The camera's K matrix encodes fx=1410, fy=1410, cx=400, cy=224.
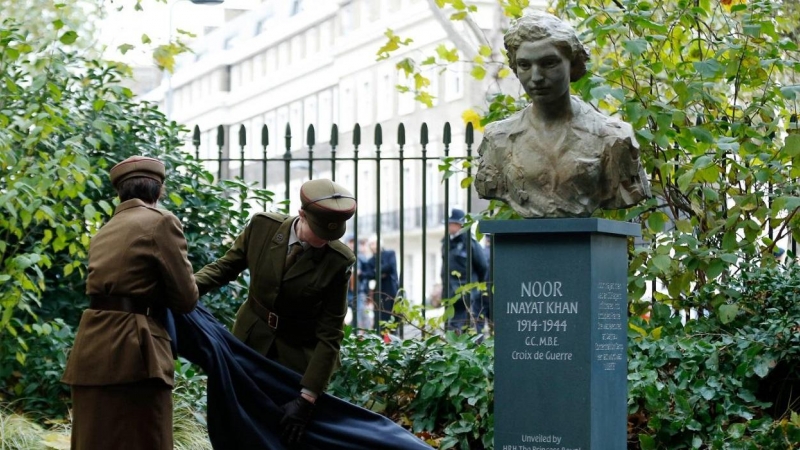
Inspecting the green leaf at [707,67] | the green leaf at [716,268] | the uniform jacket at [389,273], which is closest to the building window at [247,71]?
the uniform jacket at [389,273]

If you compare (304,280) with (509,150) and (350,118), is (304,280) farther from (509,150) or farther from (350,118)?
(350,118)

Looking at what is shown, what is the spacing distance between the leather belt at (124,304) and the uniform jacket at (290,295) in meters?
0.64

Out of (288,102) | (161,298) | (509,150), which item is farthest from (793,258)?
(288,102)

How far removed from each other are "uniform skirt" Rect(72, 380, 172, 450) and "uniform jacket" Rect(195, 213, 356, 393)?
739 mm

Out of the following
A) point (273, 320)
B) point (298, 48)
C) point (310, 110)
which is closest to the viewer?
point (273, 320)

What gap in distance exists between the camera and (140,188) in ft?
21.1

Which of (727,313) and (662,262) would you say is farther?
(727,313)

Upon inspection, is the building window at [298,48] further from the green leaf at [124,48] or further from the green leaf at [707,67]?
the green leaf at [707,67]

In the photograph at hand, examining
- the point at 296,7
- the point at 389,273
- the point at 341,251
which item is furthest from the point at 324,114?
the point at 341,251

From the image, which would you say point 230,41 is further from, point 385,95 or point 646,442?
point 646,442

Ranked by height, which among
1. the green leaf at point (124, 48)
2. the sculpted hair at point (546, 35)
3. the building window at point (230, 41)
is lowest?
the sculpted hair at point (546, 35)

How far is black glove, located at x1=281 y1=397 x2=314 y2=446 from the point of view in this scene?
671 centimetres

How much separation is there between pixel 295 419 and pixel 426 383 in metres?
2.01

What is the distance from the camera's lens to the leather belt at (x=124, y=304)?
6.29 metres
